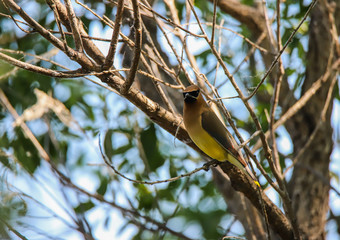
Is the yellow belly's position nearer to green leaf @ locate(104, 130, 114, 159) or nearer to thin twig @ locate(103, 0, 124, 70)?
green leaf @ locate(104, 130, 114, 159)

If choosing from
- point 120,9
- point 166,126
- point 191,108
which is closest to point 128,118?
point 191,108

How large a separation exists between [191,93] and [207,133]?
1.20 ft

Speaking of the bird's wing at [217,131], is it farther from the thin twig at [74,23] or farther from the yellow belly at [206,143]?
the thin twig at [74,23]

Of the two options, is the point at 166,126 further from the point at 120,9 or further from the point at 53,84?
the point at 53,84

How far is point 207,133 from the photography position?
12.6ft

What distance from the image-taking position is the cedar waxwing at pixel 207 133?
376cm

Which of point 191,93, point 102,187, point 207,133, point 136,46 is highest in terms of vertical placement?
point 191,93

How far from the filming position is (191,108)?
4.01m

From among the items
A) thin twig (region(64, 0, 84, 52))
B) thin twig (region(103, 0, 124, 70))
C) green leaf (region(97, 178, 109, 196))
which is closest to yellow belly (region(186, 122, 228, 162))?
thin twig (region(103, 0, 124, 70))

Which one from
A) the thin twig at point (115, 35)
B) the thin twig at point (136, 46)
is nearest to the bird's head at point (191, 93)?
the thin twig at point (136, 46)

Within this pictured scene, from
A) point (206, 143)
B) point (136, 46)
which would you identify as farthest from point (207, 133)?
point (136, 46)

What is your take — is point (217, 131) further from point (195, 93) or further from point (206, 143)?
point (195, 93)

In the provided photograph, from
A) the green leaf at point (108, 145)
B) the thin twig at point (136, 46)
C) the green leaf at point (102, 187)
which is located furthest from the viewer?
the green leaf at point (102, 187)

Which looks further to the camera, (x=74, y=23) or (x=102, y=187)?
(x=102, y=187)
